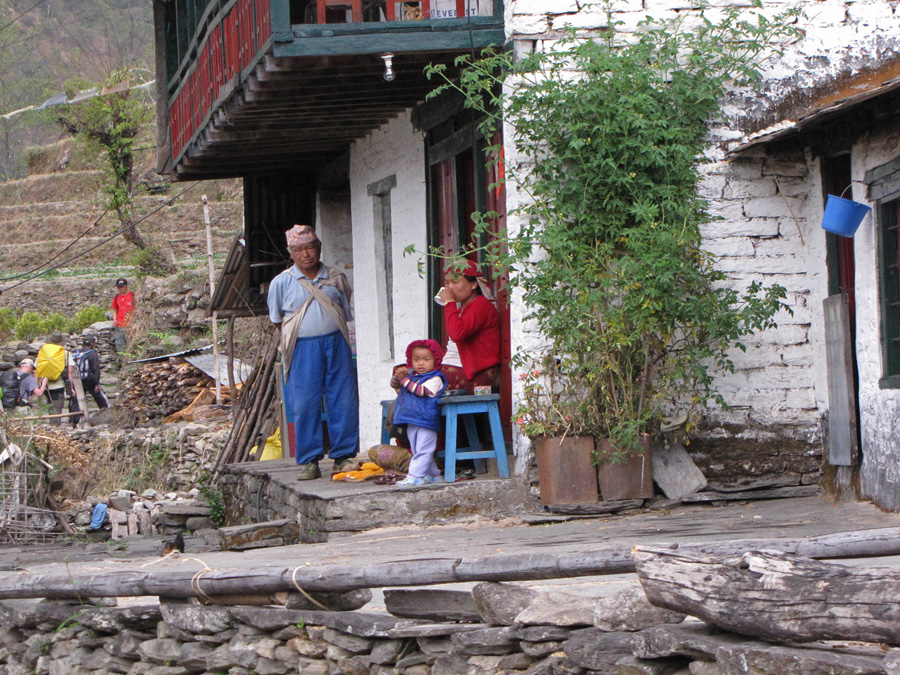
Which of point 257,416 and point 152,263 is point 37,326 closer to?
point 152,263

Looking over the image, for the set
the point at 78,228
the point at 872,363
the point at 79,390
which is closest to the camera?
the point at 872,363

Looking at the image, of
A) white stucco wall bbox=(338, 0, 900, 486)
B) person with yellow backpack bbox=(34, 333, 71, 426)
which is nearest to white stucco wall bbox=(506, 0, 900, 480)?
white stucco wall bbox=(338, 0, 900, 486)

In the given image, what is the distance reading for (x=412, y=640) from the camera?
4.26 meters

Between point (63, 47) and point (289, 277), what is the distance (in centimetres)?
6701

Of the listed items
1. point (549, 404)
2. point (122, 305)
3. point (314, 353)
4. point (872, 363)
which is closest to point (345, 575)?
point (549, 404)

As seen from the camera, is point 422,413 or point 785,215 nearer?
point 422,413

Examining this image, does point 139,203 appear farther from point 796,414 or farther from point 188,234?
point 796,414

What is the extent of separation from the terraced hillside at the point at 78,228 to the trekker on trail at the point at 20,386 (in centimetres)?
1030

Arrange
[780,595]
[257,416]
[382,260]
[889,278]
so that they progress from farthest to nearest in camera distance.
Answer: [257,416]
[382,260]
[889,278]
[780,595]

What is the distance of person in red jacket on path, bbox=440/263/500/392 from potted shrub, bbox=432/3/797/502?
0.50 metres

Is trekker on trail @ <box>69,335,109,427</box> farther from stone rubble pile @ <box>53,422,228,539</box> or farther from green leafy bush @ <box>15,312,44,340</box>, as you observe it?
green leafy bush @ <box>15,312,44,340</box>

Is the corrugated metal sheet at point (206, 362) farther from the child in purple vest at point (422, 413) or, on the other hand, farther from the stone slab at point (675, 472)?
the stone slab at point (675, 472)

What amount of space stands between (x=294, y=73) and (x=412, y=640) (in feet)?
15.4

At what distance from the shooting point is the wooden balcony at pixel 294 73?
24.3 feet
